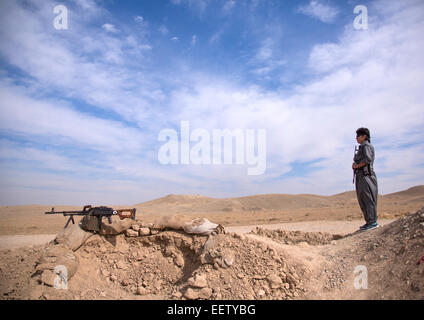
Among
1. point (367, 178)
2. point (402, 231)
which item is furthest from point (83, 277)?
point (367, 178)

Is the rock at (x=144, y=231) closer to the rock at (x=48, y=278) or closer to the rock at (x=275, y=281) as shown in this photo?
the rock at (x=48, y=278)

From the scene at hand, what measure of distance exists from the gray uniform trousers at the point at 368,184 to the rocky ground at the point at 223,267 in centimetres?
78

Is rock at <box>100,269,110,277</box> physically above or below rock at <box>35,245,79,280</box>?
below

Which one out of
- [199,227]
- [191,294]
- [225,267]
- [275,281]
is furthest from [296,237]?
[191,294]

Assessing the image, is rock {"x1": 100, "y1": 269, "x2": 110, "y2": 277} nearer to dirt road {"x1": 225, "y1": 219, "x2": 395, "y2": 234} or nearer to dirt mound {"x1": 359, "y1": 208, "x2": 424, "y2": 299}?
dirt mound {"x1": 359, "y1": 208, "x2": 424, "y2": 299}

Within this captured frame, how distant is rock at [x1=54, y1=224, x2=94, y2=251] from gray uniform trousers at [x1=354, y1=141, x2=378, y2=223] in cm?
678

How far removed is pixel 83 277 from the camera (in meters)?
5.43

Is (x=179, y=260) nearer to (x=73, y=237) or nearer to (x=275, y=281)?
(x=275, y=281)

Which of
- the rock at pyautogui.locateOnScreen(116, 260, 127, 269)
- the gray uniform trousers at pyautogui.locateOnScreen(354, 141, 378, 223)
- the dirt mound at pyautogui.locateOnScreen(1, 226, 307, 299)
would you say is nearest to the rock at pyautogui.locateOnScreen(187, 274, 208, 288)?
the dirt mound at pyautogui.locateOnScreen(1, 226, 307, 299)

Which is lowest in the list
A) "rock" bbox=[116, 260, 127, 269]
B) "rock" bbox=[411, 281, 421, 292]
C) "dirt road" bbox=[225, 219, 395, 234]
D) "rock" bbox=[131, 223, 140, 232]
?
"dirt road" bbox=[225, 219, 395, 234]

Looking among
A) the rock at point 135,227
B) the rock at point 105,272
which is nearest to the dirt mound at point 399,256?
the rock at point 135,227

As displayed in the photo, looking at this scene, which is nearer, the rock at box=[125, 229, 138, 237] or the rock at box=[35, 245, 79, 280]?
the rock at box=[35, 245, 79, 280]

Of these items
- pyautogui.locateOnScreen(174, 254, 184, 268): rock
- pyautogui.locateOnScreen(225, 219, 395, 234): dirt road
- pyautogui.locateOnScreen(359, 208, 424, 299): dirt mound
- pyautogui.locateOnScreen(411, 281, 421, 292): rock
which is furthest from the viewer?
pyautogui.locateOnScreen(225, 219, 395, 234): dirt road

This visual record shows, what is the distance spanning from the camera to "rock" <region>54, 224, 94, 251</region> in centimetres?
582
